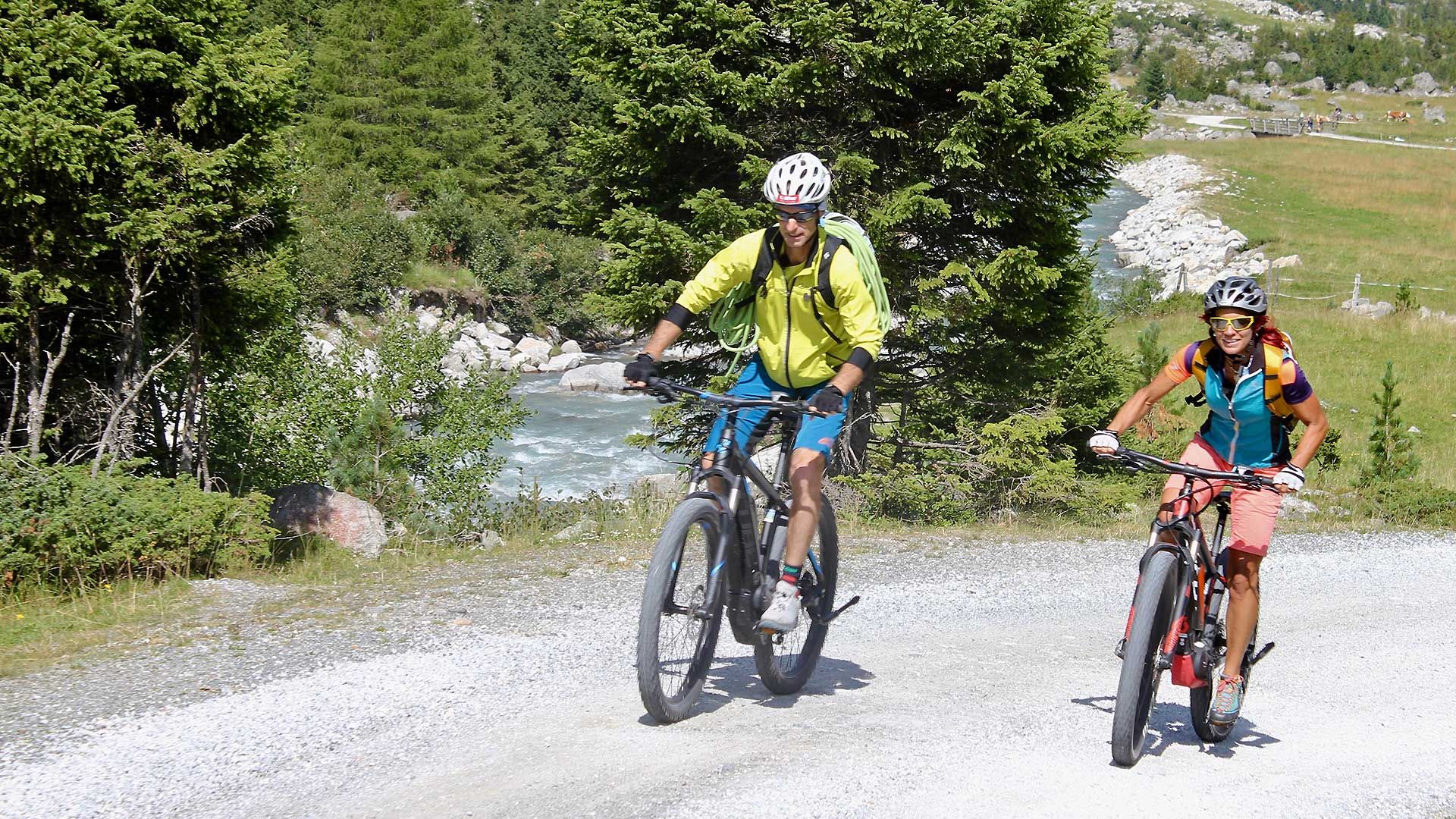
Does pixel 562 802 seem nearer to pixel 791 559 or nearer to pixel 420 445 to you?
pixel 791 559

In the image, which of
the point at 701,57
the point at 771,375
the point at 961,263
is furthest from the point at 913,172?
the point at 771,375

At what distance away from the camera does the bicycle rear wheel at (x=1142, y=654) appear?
5062 millimetres

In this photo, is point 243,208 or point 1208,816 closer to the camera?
point 1208,816

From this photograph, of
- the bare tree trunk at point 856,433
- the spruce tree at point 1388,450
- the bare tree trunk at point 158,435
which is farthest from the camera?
the spruce tree at point 1388,450

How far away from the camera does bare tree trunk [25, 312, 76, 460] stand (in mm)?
8180

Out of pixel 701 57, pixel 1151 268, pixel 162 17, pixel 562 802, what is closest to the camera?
pixel 562 802

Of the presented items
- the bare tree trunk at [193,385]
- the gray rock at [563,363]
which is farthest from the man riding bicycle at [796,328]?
the gray rock at [563,363]

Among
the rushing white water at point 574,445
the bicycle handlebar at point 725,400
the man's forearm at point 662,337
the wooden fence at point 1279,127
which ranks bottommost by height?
the rushing white water at point 574,445

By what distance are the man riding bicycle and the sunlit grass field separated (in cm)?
1299

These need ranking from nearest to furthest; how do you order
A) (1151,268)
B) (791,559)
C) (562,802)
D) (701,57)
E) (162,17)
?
(562,802) → (791,559) → (162,17) → (701,57) → (1151,268)

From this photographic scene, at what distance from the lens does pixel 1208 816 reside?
184 inches

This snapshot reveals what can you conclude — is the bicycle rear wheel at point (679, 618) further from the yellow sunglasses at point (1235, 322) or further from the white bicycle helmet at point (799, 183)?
the yellow sunglasses at point (1235, 322)

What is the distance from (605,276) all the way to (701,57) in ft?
8.26

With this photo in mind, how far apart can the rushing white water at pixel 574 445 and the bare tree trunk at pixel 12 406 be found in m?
7.36
